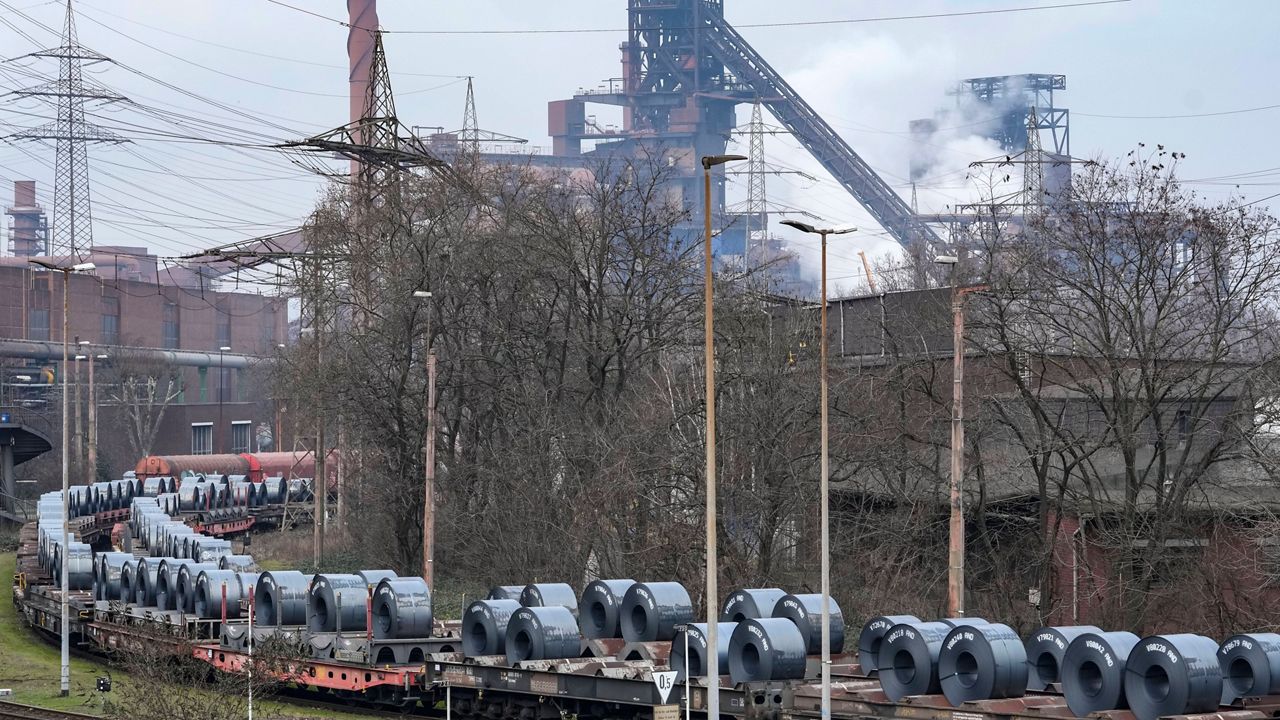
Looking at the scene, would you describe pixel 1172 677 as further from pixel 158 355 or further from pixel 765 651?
pixel 158 355

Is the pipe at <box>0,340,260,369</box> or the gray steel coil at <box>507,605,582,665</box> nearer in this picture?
the gray steel coil at <box>507,605,582,665</box>

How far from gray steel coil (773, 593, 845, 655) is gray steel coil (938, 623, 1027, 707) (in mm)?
3379

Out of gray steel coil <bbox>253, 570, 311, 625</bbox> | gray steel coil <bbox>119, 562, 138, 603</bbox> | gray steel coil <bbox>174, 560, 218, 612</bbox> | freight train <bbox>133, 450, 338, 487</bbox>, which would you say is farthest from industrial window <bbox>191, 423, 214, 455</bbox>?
gray steel coil <bbox>253, 570, 311, 625</bbox>

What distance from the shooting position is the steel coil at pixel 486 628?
25.2 meters

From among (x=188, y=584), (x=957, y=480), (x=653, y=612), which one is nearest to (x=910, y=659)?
(x=957, y=480)

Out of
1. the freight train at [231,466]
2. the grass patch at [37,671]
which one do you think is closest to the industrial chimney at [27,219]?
the freight train at [231,466]

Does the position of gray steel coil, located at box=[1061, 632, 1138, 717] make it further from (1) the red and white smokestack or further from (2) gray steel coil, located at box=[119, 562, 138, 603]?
(1) the red and white smokestack

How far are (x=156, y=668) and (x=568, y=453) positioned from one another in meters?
22.5

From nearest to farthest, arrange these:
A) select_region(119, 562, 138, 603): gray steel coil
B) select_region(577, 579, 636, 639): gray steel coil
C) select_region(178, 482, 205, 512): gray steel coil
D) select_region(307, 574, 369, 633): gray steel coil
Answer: select_region(577, 579, 636, 639): gray steel coil < select_region(307, 574, 369, 633): gray steel coil < select_region(119, 562, 138, 603): gray steel coil < select_region(178, 482, 205, 512): gray steel coil

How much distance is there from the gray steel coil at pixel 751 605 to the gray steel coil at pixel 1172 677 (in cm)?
725

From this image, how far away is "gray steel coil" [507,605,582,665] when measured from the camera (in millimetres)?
24531

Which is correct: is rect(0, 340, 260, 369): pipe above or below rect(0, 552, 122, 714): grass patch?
above

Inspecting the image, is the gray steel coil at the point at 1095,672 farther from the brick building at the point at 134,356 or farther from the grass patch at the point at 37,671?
the brick building at the point at 134,356

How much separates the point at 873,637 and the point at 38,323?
95.2 metres
